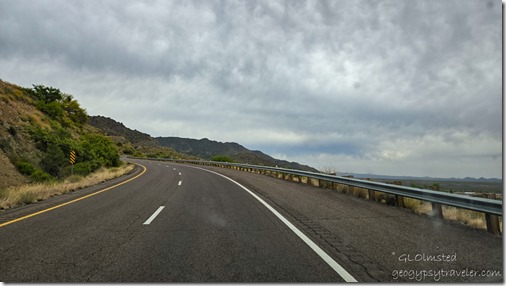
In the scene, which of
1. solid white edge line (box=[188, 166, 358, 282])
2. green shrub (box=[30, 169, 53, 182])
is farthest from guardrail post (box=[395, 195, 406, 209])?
green shrub (box=[30, 169, 53, 182])

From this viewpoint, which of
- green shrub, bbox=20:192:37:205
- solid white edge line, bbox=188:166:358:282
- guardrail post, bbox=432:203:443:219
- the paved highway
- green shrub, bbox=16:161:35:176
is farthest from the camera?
green shrub, bbox=16:161:35:176

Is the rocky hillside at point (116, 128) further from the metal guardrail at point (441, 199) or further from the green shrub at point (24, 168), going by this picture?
the metal guardrail at point (441, 199)

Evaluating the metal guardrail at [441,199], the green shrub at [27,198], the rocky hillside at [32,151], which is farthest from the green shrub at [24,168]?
the metal guardrail at [441,199]

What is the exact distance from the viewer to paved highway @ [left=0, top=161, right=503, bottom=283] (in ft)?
14.0

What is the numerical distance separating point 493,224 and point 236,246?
5.39 meters

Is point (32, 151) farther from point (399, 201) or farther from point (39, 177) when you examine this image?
point (399, 201)

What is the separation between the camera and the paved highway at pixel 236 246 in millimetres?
4266

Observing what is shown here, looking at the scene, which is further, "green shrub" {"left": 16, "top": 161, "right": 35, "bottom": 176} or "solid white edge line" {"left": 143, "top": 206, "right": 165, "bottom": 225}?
"green shrub" {"left": 16, "top": 161, "right": 35, "bottom": 176}

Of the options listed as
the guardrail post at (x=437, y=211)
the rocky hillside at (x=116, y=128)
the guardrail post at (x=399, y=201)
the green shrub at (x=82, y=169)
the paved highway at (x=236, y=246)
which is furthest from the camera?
the rocky hillside at (x=116, y=128)

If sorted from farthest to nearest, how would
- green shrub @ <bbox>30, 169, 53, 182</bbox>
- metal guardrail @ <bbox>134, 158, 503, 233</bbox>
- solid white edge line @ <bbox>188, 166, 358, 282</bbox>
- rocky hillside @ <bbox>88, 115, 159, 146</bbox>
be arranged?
rocky hillside @ <bbox>88, 115, 159, 146</bbox> → green shrub @ <bbox>30, 169, 53, 182</bbox> → metal guardrail @ <bbox>134, 158, 503, 233</bbox> → solid white edge line @ <bbox>188, 166, 358, 282</bbox>

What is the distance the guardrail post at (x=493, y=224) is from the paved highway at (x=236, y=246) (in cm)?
20

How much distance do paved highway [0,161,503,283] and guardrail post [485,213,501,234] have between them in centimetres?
20

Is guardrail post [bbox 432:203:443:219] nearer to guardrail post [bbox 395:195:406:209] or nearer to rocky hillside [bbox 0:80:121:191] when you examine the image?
guardrail post [bbox 395:195:406:209]

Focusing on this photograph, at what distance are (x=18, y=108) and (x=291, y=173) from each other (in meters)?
26.0
